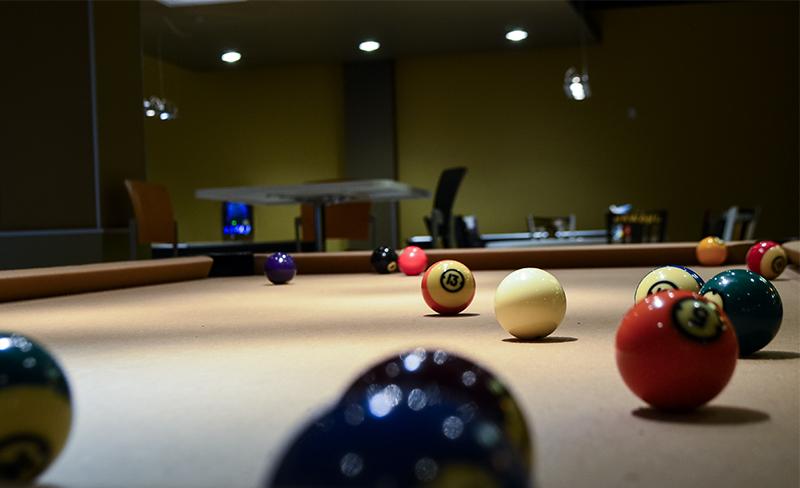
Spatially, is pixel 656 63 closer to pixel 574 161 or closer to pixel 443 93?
pixel 574 161

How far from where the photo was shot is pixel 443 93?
12.4 meters

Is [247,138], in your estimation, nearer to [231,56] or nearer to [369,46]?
[231,56]

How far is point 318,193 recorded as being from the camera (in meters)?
7.07

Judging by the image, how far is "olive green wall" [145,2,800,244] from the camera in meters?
11.6

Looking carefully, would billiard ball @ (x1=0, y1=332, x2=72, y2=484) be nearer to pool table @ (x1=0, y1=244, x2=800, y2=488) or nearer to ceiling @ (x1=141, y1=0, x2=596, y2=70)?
pool table @ (x1=0, y1=244, x2=800, y2=488)

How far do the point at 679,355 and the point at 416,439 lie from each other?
0.74 meters

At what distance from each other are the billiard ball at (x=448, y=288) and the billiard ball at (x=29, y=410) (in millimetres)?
1795

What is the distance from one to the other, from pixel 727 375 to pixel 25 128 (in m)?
6.78

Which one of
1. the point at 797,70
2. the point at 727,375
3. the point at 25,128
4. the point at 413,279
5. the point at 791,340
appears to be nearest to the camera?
the point at 727,375

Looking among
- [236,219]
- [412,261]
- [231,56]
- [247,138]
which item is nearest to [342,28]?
[231,56]

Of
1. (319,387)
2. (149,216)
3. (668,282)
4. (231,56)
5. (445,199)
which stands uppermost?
(231,56)

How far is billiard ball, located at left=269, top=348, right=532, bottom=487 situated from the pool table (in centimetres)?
4

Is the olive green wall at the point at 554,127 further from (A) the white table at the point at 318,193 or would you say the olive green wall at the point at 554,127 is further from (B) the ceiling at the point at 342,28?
(A) the white table at the point at 318,193

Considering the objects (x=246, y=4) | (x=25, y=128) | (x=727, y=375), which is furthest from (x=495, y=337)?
(x=246, y=4)
